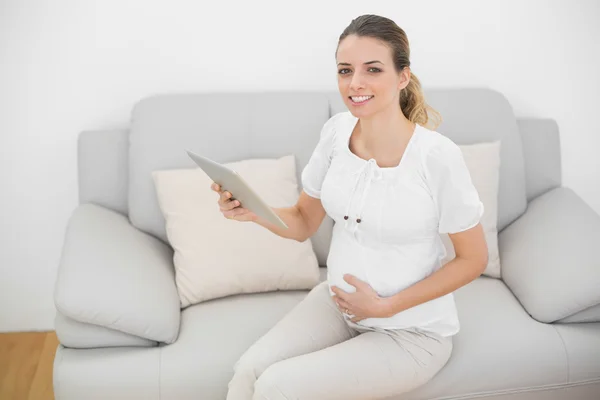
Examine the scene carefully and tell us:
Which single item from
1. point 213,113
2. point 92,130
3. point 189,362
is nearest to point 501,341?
point 189,362

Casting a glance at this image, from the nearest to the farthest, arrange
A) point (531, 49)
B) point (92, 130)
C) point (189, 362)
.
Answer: point (189, 362), point (92, 130), point (531, 49)

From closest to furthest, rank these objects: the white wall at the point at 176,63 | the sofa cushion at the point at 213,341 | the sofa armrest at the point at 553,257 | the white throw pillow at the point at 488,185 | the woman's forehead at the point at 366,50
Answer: the woman's forehead at the point at 366,50 < the sofa cushion at the point at 213,341 < the sofa armrest at the point at 553,257 < the white throw pillow at the point at 488,185 < the white wall at the point at 176,63

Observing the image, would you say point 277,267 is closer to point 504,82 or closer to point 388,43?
point 388,43

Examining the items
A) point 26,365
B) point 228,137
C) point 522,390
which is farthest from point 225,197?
point 26,365

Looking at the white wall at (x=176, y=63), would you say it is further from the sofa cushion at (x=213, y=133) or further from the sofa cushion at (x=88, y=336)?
the sofa cushion at (x=88, y=336)

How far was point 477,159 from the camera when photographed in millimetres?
2434

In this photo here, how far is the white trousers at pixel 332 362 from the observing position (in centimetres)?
173

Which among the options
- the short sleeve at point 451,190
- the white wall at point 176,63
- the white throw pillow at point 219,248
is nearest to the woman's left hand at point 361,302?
the short sleeve at point 451,190

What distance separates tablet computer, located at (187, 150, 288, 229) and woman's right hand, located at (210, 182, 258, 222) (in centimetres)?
1

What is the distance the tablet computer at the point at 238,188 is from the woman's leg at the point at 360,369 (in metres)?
0.33

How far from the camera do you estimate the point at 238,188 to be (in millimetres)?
1695

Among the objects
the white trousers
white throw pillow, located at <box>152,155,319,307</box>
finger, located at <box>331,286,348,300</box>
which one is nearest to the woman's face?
finger, located at <box>331,286,348,300</box>

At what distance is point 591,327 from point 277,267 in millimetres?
921

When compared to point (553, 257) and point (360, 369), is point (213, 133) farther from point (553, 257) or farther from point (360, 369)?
point (553, 257)
